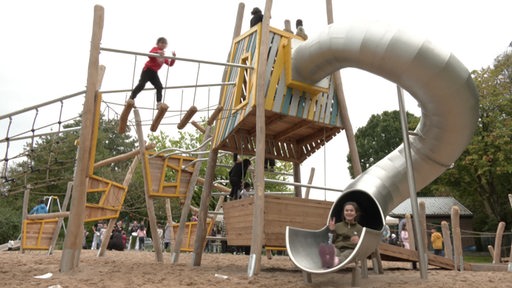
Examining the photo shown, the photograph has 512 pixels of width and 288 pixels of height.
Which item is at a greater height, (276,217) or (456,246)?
(276,217)

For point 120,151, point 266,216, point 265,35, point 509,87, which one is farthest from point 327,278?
point 120,151

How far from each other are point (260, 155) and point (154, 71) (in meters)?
2.31

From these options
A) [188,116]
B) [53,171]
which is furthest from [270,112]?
[53,171]

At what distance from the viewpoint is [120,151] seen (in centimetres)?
5281

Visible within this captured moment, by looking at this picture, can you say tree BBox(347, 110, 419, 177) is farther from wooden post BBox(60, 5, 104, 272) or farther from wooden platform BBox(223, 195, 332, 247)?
wooden post BBox(60, 5, 104, 272)

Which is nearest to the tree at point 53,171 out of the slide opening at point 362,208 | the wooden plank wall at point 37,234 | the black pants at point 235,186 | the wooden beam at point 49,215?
the wooden plank wall at point 37,234

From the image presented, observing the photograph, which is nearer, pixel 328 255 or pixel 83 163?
pixel 328 255

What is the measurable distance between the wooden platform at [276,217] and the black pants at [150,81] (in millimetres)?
2254

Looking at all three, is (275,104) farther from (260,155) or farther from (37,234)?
(37,234)

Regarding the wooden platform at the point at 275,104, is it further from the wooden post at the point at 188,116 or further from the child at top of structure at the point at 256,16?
the wooden post at the point at 188,116

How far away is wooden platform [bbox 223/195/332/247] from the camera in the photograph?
7418 millimetres

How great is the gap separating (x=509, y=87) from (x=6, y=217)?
3184cm

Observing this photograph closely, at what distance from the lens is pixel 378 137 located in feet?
152

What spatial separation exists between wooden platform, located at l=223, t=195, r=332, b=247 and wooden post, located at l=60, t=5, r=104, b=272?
8.19ft
